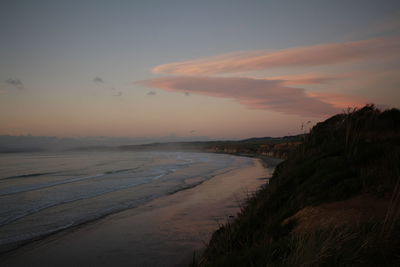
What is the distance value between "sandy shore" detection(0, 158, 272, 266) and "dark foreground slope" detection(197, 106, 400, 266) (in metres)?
1.98

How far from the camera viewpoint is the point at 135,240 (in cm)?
807

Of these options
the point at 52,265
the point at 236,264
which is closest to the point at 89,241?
the point at 52,265

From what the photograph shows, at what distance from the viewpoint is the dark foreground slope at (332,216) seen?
285cm

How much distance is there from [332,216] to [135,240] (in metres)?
6.00

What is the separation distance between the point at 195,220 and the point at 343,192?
19.8 feet

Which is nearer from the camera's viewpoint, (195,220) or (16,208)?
(195,220)

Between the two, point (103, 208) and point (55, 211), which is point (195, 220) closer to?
point (103, 208)

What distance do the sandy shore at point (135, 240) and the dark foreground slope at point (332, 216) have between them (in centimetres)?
198

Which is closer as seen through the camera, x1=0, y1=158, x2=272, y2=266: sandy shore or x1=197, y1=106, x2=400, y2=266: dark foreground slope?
x1=197, y1=106, x2=400, y2=266: dark foreground slope

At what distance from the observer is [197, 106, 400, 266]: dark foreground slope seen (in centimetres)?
285

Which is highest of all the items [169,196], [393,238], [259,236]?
[393,238]

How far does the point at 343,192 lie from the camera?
5273mm

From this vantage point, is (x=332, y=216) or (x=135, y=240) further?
(x=135, y=240)

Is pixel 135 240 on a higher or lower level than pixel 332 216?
lower
